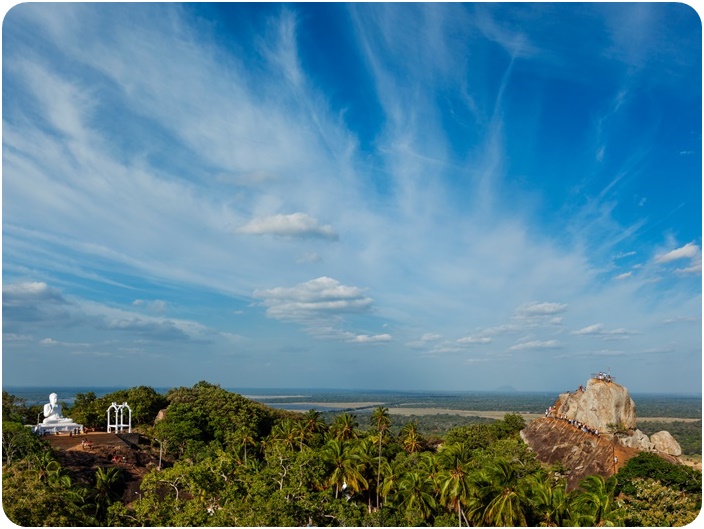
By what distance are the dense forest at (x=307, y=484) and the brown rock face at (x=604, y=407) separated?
806 centimetres

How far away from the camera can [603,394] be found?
57125mm

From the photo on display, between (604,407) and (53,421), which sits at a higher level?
(53,421)

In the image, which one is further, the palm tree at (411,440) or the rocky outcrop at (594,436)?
the palm tree at (411,440)

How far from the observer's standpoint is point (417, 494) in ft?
122

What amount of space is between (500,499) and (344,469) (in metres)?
13.1

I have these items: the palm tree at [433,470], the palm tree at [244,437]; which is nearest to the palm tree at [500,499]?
the palm tree at [433,470]

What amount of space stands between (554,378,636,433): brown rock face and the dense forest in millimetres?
8057

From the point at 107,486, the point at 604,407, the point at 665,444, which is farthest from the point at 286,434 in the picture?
the point at 665,444

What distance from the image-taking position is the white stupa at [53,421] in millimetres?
50438

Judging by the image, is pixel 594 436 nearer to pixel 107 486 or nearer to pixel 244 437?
pixel 244 437

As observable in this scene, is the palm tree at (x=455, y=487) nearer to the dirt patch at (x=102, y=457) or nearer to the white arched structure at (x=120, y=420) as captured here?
the dirt patch at (x=102, y=457)

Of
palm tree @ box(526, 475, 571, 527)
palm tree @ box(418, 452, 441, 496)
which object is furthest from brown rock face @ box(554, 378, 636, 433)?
palm tree @ box(526, 475, 571, 527)

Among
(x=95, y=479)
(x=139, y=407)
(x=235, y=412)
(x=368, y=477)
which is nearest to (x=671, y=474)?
(x=368, y=477)

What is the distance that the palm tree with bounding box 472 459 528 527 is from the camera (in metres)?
32.9
